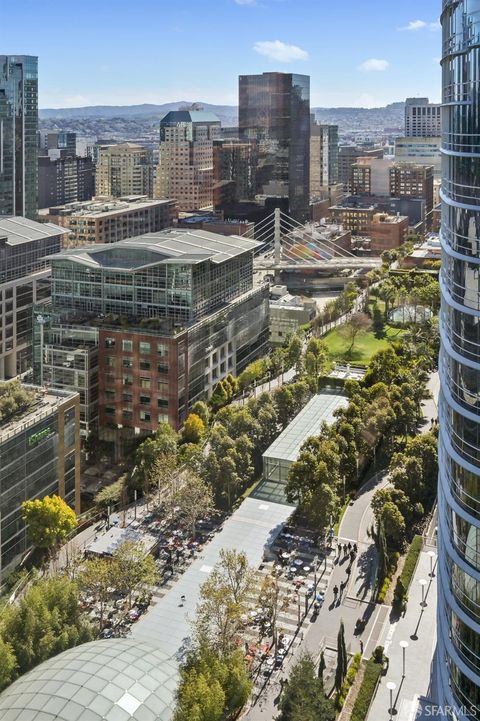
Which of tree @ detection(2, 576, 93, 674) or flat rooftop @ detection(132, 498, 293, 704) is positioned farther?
flat rooftop @ detection(132, 498, 293, 704)

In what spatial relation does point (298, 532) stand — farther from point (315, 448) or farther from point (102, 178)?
point (102, 178)

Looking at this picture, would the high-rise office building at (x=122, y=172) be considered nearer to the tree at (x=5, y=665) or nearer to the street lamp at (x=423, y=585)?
the street lamp at (x=423, y=585)

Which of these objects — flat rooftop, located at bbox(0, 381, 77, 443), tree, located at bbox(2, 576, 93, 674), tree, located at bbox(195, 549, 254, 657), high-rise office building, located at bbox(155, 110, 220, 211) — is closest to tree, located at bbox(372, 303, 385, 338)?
flat rooftop, located at bbox(0, 381, 77, 443)

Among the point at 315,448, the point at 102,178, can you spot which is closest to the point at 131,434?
the point at 315,448

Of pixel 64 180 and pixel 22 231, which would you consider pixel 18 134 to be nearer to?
pixel 22 231

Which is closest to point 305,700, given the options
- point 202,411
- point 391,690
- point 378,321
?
point 391,690

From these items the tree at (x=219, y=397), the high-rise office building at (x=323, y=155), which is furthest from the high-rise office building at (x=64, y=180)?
the tree at (x=219, y=397)

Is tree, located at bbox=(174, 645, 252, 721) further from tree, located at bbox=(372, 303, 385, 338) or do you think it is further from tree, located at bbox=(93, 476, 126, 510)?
tree, located at bbox=(372, 303, 385, 338)

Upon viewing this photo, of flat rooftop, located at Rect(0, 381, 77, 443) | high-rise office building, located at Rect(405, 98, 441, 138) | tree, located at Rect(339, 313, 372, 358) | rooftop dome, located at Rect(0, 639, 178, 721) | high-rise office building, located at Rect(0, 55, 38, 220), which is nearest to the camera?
rooftop dome, located at Rect(0, 639, 178, 721)
